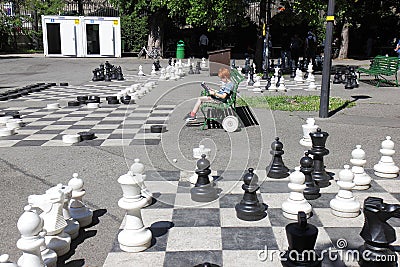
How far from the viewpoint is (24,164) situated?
529 centimetres

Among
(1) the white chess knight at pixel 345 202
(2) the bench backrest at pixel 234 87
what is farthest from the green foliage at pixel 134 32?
(1) the white chess knight at pixel 345 202

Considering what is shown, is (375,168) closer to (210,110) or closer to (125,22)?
(210,110)

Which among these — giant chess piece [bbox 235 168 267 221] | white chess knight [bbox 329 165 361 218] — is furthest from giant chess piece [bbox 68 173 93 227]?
white chess knight [bbox 329 165 361 218]

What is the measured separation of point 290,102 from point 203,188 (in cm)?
613

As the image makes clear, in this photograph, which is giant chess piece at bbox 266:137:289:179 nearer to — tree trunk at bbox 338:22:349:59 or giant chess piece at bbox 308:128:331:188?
giant chess piece at bbox 308:128:331:188

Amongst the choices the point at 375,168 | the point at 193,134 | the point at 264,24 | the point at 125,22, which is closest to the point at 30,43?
the point at 125,22

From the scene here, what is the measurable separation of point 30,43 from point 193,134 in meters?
30.1

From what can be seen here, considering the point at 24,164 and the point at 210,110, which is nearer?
the point at 24,164

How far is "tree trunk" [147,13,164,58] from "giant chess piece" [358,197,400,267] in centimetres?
2180

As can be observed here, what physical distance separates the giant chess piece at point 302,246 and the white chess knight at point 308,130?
10.4 ft

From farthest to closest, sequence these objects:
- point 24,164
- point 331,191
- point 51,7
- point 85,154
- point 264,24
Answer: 1. point 51,7
2. point 264,24
3. point 85,154
4. point 24,164
5. point 331,191

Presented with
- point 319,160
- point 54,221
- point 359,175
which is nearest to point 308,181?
point 319,160

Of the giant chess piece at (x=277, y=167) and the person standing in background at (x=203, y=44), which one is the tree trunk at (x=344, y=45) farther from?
the giant chess piece at (x=277, y=167)

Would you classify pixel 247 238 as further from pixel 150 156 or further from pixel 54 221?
pixel 150 156
